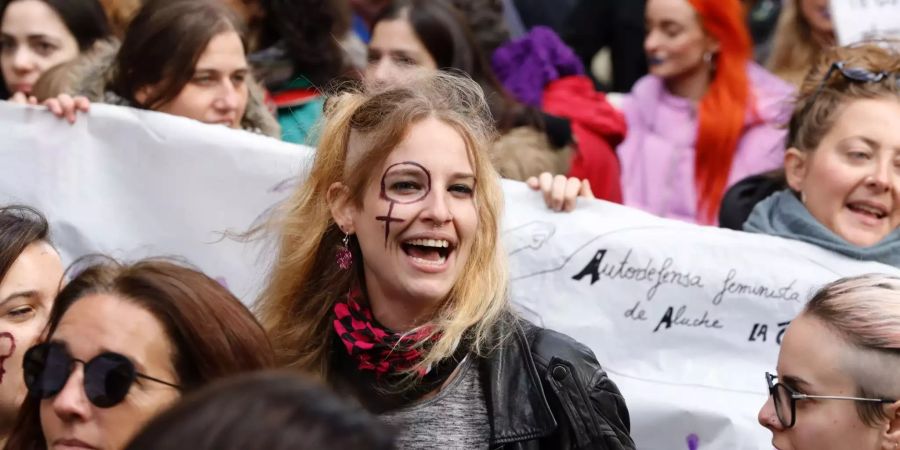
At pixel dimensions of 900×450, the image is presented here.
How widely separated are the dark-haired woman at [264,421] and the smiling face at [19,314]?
5.38 feet

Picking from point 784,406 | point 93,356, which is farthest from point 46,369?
point 784,406

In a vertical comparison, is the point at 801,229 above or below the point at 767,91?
below

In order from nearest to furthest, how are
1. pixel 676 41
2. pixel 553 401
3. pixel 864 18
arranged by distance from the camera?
pixel 553 401 → pixel 864 18 → pixel 676 41

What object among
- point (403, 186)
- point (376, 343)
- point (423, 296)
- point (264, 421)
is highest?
point (264, 421)

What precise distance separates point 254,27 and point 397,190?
2678 millimetres

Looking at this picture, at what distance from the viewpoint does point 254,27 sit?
585 centimetres

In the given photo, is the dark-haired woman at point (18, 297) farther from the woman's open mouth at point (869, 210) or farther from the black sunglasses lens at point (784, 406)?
the woman's open mouth at point (869, 210)

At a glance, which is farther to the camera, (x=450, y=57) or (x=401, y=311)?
(x=450, y=57)

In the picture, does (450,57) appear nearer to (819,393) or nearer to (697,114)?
(697,114)

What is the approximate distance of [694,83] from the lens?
19.0ft

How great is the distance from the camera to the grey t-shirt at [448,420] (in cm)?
317

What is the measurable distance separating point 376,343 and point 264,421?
1.58m

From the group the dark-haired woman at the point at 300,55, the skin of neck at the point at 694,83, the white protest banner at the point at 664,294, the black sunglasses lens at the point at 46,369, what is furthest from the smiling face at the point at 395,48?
the black sunglasses lens at the point at 46,369

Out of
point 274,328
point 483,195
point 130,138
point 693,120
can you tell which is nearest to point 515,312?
point 483,195
